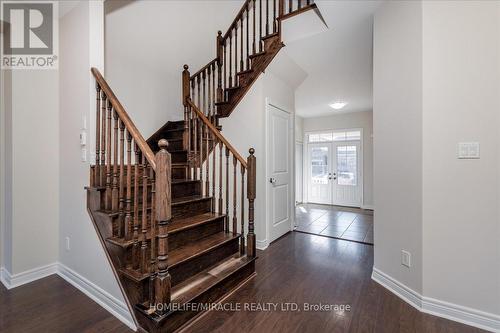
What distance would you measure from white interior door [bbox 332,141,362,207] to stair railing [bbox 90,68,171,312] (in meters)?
5.81

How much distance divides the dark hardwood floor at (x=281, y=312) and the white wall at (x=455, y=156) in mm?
358

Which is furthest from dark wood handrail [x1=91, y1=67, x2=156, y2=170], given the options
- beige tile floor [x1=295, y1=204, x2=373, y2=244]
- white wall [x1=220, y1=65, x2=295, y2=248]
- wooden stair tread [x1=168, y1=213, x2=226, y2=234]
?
beige tile floor [x1=295, y1=204, x2=373, y2=244]

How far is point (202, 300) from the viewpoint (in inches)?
71.0

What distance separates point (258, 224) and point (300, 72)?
2455 mm

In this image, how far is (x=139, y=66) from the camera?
12.1ft

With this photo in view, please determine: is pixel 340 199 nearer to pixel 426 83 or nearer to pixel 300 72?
pixel 300 72

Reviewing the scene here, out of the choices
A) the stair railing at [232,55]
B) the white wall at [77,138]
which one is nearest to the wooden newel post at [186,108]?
the stair railing at [232,55]

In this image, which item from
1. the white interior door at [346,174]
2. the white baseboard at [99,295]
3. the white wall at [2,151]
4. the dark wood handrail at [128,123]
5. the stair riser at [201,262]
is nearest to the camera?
the dark wood handrail at [128,123]

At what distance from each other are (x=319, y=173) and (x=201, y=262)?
5606mm

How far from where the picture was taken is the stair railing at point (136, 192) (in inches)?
58.5

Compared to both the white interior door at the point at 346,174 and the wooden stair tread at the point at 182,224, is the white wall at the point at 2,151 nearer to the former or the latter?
the wooden stair tread at the point at 182,224

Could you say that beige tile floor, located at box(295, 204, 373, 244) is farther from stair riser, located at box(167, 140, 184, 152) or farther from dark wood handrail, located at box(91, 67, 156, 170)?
dark wood handrail, located at box(91, 67, 156, 170)

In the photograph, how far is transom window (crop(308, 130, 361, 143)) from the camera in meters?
6.45

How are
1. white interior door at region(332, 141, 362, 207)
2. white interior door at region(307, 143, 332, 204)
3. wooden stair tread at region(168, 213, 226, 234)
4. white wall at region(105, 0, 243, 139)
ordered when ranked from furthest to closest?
white interior door at region(307, 143, 332, 204) → white interior door at region(332, 141, 362, 207) → white wall at region(105, 0, 243, 139) → wooden stair tread at region(168, 213, 226, 234)
